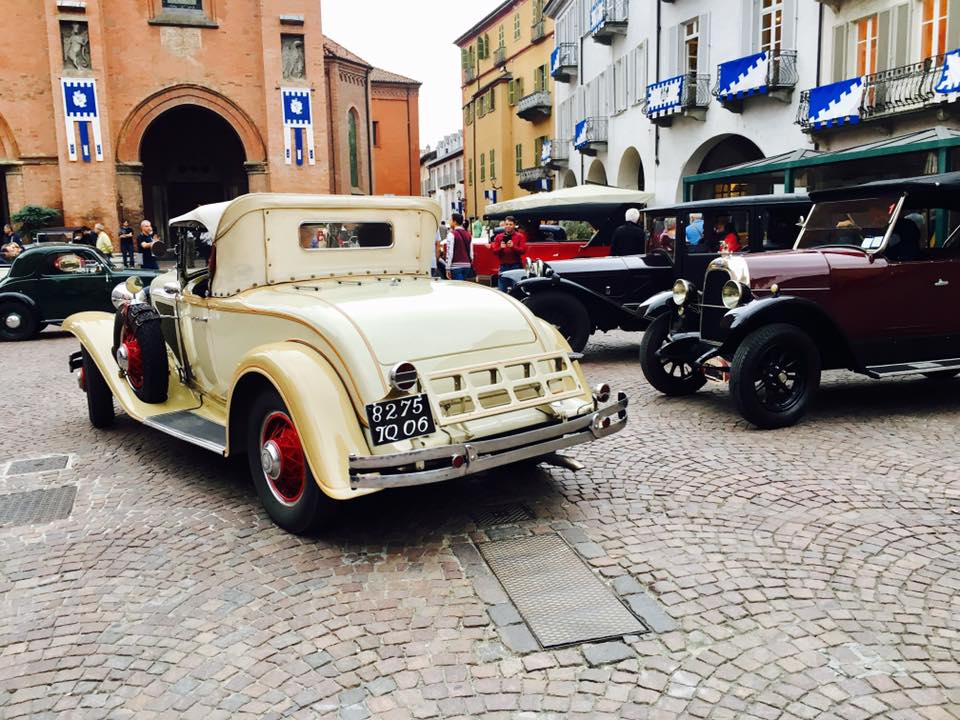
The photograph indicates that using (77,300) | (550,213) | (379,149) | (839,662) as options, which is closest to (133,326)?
(839,662)

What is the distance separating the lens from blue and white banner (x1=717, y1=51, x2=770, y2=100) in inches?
704

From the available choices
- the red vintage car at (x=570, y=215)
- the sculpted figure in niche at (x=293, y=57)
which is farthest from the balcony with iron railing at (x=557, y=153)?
the red vintage car at (x=570, y=215)

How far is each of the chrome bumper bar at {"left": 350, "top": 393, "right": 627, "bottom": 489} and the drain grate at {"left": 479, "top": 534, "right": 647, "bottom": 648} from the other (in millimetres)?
442

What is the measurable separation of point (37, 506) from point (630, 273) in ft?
23.7

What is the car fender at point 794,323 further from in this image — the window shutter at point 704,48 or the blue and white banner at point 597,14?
the blue and white banner at point 597,14

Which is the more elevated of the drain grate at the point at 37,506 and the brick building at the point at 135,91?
the brick building at the point at 135,91

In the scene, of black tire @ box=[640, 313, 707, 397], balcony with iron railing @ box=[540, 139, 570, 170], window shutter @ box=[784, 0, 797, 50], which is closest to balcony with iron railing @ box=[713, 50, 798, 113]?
window shutter @ box=[784, 0, 797, 50]

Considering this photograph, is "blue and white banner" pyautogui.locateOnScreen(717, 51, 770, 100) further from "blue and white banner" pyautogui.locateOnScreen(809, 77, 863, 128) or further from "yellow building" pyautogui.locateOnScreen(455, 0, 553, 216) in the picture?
"yellow building" pyautogui.locateOnScreen(455, 0, 553, 216)

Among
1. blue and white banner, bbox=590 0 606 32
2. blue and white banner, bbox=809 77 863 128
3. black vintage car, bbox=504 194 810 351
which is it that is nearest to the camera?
black vintage car, bbox=504 194 810 351

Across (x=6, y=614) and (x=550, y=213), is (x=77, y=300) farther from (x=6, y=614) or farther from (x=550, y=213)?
(x=6, y=614)

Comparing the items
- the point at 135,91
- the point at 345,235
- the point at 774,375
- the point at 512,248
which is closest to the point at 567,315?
the point at 774,375

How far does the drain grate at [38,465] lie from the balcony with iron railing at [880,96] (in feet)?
47.5

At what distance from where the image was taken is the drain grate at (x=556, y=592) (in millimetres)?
3193

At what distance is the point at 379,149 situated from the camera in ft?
166
